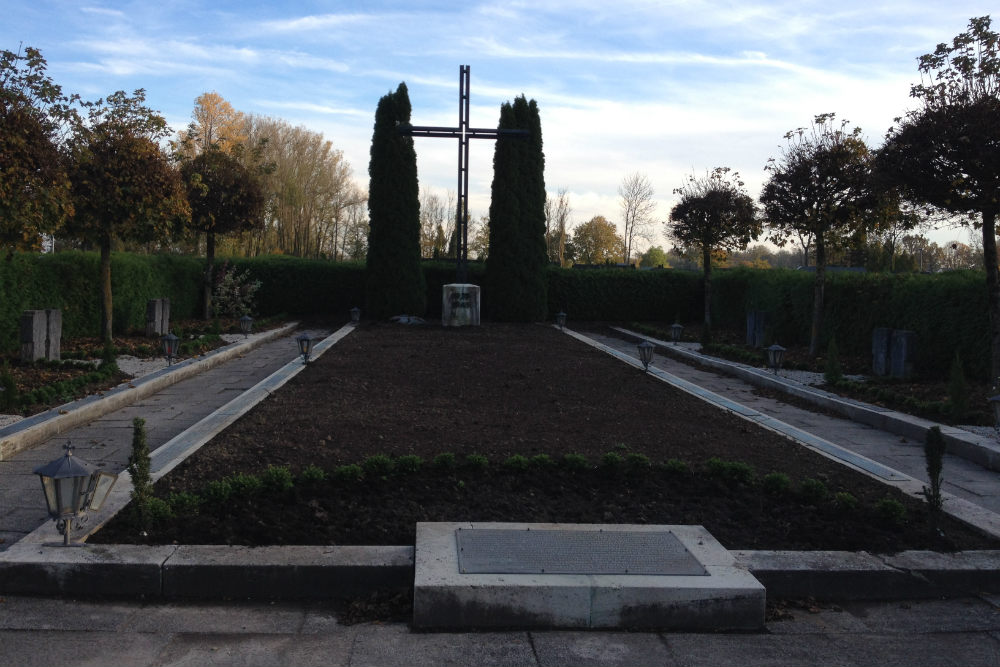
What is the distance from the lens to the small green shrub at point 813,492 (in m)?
4.98

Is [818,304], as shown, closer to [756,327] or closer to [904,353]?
[756,327]

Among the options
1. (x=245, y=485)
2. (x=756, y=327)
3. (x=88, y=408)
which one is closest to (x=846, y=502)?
(x=245, y=485)

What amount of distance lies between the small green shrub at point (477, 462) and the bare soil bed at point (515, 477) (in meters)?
0.04

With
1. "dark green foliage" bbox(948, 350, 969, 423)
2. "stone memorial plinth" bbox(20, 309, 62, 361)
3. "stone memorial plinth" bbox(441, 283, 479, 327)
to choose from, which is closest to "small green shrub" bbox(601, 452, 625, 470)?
"dark green foliage" bbox(948, 350, 969, 423)

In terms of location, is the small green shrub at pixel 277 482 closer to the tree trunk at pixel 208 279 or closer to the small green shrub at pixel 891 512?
the small green shrub at pixel 891 512

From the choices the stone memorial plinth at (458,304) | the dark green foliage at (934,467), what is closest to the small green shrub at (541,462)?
the dark green foliage at (934,467)

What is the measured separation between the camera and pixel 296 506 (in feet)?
15.2

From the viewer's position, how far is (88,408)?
7703 millimetres

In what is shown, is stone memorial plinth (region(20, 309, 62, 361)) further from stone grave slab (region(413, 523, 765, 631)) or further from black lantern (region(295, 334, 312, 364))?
stone grave slab (region(413, 523, 765, 631))

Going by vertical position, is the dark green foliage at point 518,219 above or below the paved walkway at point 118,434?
above

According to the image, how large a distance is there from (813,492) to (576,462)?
161 cm

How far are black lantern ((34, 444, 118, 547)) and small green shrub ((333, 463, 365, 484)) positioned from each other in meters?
1.53

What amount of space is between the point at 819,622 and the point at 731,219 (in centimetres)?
1989

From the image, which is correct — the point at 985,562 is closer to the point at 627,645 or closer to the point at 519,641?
the point at 627,645
